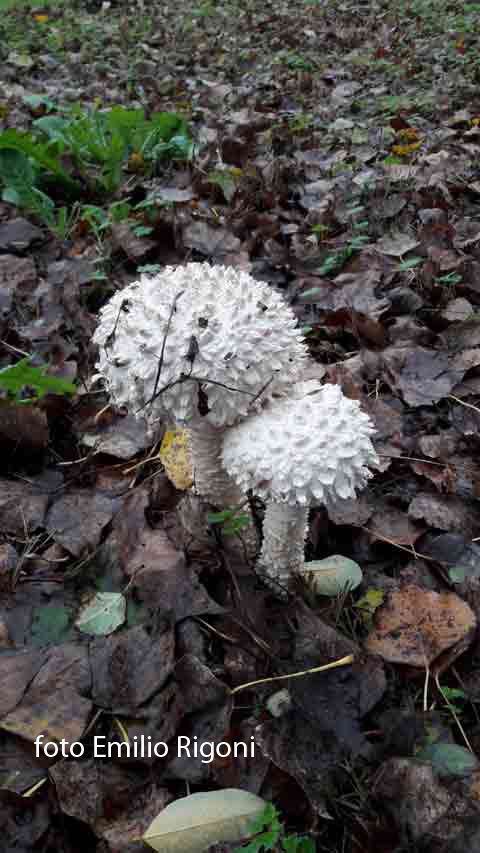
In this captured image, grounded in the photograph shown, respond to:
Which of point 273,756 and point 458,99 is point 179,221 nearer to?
point 273,756

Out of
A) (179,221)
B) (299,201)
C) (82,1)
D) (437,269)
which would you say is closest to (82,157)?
(179,221)

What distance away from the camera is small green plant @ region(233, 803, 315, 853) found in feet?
4.85

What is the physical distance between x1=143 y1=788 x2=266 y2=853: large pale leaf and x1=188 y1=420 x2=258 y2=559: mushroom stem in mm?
864

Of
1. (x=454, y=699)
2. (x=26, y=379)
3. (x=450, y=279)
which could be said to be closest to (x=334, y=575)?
(x=454, y=699)

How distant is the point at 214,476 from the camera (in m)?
2.30

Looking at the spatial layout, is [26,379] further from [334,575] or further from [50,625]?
[334,575]

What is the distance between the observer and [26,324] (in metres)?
3.48

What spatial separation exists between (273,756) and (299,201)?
12.7ft

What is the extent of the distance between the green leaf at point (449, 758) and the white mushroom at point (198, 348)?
1.15 meters

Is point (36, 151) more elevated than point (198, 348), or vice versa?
point (36, 151)

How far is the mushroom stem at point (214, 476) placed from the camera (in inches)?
82.7

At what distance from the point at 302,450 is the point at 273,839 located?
1.00 m

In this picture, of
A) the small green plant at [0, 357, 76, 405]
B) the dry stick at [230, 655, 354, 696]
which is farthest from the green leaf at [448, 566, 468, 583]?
the small green plant at [0, 357, 76, 405]

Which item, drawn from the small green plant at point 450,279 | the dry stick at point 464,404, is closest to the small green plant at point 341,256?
the small green plant at point 450,279
